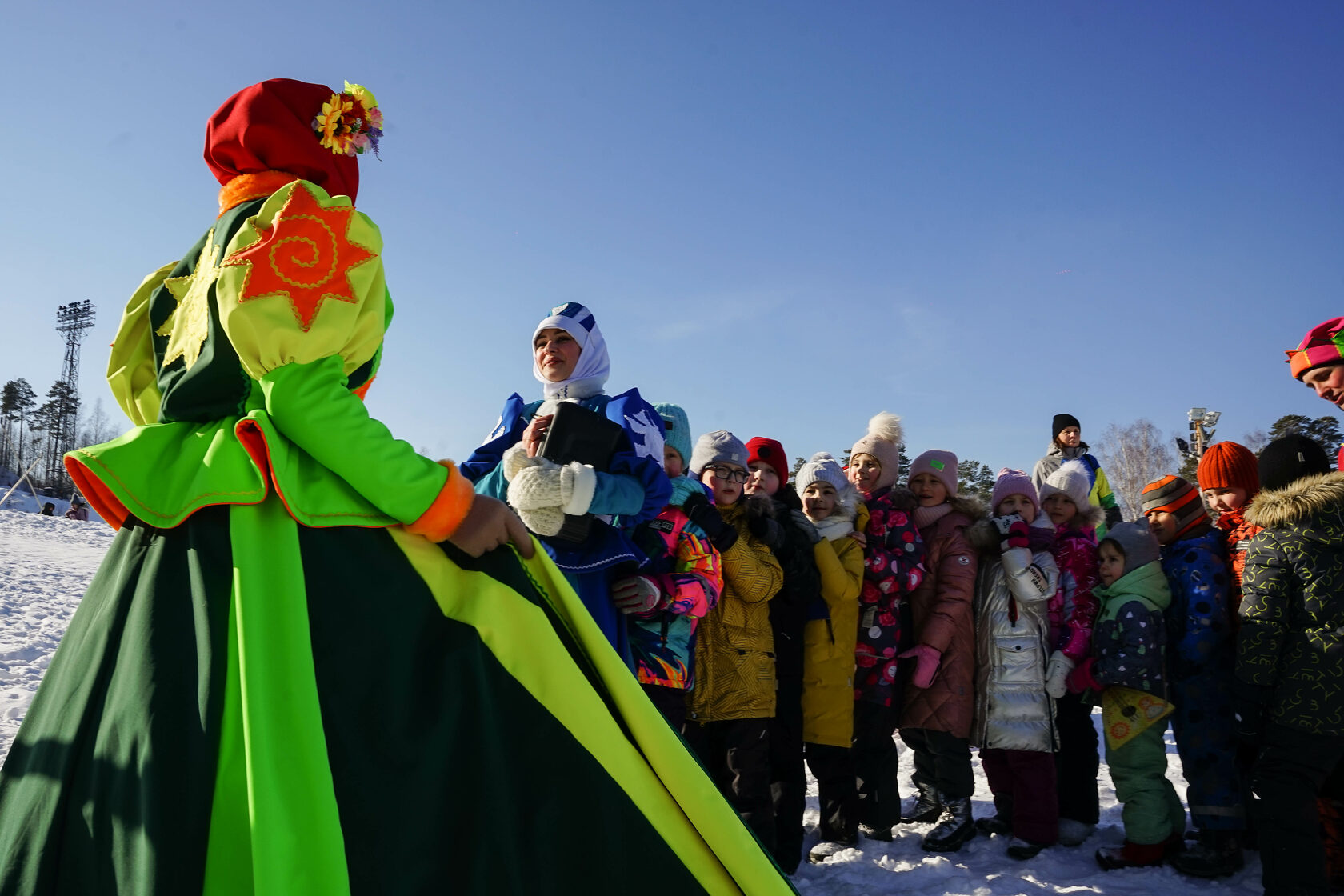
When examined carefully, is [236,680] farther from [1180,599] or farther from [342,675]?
[1180,599]

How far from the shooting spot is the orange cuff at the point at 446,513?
1937 mm

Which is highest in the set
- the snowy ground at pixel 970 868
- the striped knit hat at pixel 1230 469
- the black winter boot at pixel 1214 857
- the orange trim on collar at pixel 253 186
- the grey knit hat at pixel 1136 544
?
the orange trim on collar at pixel 253 186

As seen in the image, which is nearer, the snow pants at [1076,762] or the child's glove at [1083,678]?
the child's glove at [1083,678]

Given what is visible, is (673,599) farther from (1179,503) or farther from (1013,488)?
(1179,503)

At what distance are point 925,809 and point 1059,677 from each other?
1061 millimetres

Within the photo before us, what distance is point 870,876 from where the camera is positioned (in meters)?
4.15

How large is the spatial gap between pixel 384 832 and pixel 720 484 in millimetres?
3041

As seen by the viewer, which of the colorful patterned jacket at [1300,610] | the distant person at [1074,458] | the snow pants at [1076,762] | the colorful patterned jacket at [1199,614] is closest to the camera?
the colorful patterned jacket at [1300,610]

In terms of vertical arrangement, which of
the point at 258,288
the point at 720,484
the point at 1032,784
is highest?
the point at 258,288

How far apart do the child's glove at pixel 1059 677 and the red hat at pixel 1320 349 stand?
5.71 feet

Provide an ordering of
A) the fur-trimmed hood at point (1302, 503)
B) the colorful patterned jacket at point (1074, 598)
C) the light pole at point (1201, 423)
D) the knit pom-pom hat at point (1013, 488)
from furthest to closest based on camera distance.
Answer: the light pole at point (1201, 423) → the knit pom-pom hat at point (1013, 488) → the colorful patterned jacket at point (1074, 598) → the fur-trimmed hood at point (1302, 503)

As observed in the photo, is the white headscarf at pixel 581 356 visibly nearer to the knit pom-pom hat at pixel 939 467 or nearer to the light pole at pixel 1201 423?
the knit pom-pom hat at pixel 939 467

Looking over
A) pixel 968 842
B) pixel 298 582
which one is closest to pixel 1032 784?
pixel 968 842

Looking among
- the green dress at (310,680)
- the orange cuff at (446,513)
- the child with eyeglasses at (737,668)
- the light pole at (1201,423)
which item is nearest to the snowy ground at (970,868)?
the child with eyeglasses at (737,668)
